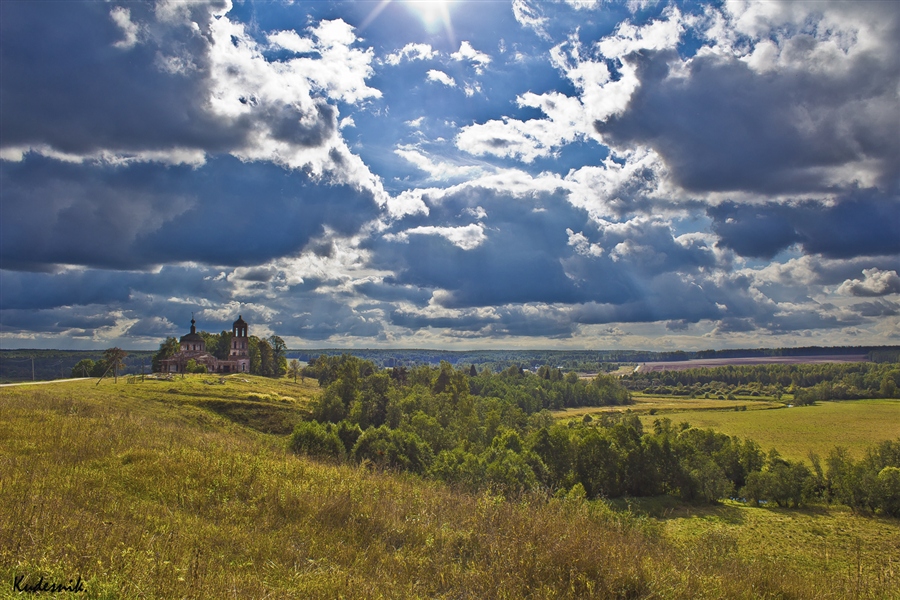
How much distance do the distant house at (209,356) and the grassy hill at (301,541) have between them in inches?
3632

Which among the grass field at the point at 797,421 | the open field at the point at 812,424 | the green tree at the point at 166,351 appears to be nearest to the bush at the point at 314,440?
the green tree at the point at 166,351

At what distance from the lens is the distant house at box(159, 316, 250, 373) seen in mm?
95125

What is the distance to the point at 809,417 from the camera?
13050 centimetres

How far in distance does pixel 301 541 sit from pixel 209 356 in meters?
108

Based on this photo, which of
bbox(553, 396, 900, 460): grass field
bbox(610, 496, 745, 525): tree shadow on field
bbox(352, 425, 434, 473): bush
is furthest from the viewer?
bbox(553, 396, 900, 460): grass field

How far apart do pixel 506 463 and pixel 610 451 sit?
2548 centimetres

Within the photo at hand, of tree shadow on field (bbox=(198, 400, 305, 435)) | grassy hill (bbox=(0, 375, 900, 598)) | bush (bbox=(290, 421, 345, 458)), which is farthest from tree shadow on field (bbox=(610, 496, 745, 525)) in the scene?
grassy hill (bbox=(0, 375, 900, 598))

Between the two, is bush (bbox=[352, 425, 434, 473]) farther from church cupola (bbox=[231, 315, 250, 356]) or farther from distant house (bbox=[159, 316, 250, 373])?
church cupola (bbox=[231, 315, 250, 356])

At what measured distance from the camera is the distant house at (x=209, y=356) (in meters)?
95.1

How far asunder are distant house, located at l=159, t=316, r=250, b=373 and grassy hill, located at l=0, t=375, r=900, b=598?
92245 millimetres

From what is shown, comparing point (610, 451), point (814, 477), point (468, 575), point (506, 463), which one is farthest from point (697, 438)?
point (468, 575)

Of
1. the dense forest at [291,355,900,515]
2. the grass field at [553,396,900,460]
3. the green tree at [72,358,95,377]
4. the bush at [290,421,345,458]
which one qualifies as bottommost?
the grass field at [553,396,900,460]

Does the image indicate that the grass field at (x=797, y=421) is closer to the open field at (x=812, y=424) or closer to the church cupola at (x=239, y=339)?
the open field at (x=812, y=424)

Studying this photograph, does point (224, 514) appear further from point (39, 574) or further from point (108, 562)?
point (39, 574)
